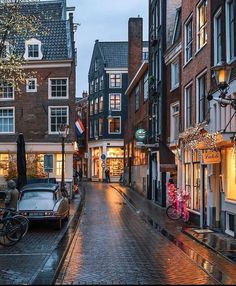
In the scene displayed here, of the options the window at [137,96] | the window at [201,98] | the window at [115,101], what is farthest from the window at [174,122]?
the window at [115,101]

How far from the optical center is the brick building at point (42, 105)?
40781 millimetres

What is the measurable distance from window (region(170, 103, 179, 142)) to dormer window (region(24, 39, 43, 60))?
1611 centimetres

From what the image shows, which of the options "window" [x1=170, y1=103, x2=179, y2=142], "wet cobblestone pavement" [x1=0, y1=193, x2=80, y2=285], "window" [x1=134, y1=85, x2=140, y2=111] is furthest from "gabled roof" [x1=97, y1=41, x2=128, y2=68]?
"wet cobblestone pavement" [x1=0, y1=193, x2=80, y2=285]

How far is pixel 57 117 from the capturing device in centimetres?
4109

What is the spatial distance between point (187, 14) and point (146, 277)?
1615cm

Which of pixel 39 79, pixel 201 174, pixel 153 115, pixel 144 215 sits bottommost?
pixel 144 215

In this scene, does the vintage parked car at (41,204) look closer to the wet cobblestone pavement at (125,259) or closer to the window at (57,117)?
the wet cobblestone pavement at (125,259)

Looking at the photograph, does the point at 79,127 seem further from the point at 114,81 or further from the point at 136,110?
the point at 114,81

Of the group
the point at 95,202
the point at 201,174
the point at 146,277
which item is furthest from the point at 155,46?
Answer: the point at 146,277

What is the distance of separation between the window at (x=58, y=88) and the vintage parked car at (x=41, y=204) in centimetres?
2112

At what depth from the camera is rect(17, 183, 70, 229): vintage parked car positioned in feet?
61.2

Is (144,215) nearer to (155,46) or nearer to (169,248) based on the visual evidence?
(169,248)

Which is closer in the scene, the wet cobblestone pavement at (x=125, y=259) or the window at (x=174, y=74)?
the wet cobblestone pavement at (x=125, y=259)

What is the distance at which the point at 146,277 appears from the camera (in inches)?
423
